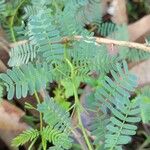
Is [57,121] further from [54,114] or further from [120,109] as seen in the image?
[120,109]

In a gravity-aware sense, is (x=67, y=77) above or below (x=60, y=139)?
above

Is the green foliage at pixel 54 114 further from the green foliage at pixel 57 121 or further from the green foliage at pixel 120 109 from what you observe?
the green foliage at pixel 120 109

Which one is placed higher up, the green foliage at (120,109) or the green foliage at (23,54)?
the green foliage at (23,54)

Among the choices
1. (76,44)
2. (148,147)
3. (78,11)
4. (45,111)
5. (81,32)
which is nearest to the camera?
(45,111)

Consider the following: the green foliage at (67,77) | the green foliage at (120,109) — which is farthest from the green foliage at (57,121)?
the green foliage at (120,109)

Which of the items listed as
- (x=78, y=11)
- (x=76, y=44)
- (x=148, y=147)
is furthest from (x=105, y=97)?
(x=148, y=147)

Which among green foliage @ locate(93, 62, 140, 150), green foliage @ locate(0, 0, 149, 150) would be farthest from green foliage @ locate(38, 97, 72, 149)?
green foliage @ locate(93, 62, 140, 150)

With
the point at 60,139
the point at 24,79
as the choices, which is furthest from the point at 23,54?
the point at 60,139

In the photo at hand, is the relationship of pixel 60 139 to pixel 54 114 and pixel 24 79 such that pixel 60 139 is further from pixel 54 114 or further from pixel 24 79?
pixel 24 79

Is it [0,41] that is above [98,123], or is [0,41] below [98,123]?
above

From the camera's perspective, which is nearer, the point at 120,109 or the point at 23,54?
the point at 120,109

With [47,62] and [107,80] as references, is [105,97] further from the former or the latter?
[47,62]
